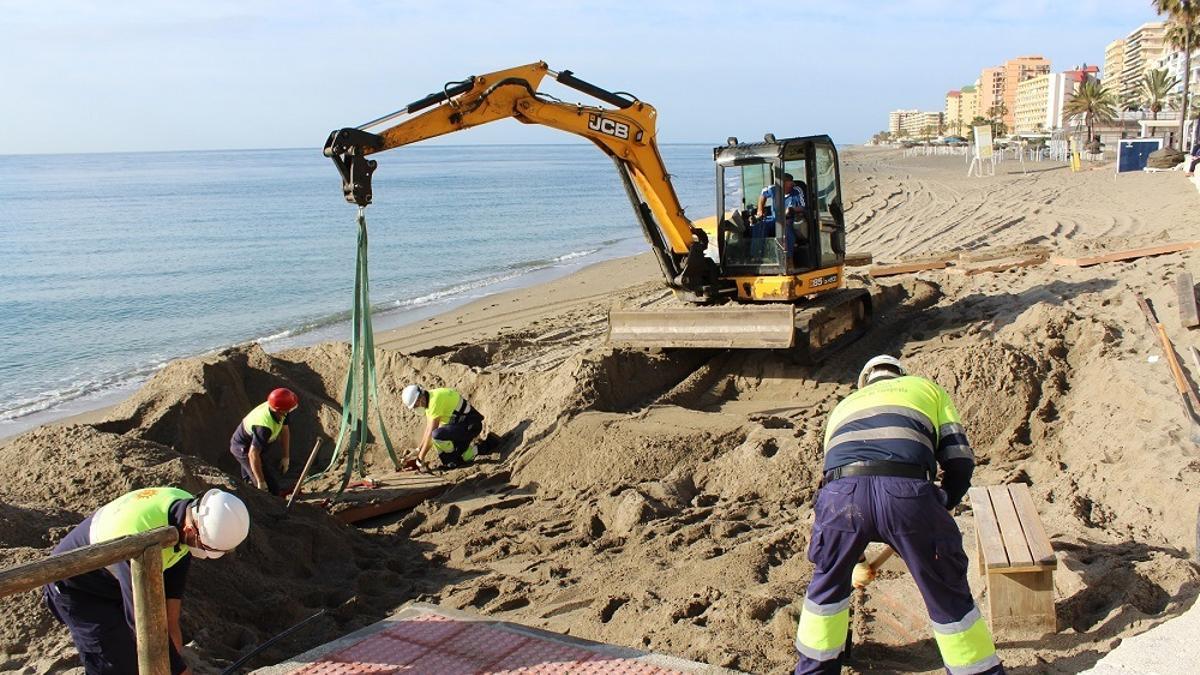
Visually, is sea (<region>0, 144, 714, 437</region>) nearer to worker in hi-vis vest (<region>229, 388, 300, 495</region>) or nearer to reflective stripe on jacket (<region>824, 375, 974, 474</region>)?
worker in hi-vis vest (<region>229, 388, 300, 495</region>)

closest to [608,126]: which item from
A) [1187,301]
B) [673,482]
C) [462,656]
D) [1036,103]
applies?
[673,482]

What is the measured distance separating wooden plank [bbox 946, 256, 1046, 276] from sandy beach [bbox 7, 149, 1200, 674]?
2.55ft

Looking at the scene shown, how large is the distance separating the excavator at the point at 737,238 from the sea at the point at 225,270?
870 cm

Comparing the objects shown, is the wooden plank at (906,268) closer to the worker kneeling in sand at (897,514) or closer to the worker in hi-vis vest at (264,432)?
the worker in hi-vis vest at (264,432)

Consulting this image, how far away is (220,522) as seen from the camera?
4121 mm

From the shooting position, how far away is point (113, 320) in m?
20.3

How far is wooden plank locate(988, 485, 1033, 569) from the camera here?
4.62 meters

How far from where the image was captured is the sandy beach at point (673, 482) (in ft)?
16.8

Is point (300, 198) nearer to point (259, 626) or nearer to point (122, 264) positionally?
point (122, 264)

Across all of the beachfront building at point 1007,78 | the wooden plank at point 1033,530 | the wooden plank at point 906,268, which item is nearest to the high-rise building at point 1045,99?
the beachfront building at point 1007,78

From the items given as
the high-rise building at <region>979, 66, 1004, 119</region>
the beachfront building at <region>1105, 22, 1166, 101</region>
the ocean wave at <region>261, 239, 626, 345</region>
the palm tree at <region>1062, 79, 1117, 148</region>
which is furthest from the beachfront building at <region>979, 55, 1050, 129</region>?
the ocean wave at <region>261, 239, 626, 345</region>

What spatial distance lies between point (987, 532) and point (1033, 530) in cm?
22

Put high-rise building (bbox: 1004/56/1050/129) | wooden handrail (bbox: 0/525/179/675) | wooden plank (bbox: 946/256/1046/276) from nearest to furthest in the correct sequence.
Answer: wooden handrail (bbox: 0/525/179/675), wooden plank (bbox: 946/256/1046/276), high-rise building (bbox: 1004/56/1050/129)

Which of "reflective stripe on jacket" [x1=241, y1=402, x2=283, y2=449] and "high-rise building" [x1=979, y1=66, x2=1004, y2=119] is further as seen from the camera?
"high-rise building" [x1=979, y1=66, x2=1004, y2=119]
